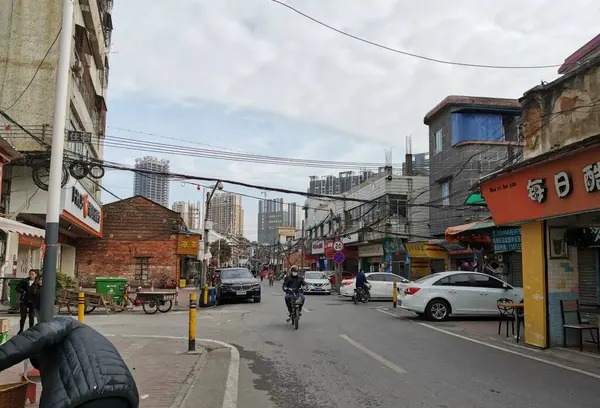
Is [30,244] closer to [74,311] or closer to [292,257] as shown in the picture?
[74,311]

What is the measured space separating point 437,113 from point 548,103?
18.2 metres

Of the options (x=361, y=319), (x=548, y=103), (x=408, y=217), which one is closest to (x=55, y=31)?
(x=361, y=319)

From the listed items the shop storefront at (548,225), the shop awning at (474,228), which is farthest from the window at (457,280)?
the shop storefront at (548,225)

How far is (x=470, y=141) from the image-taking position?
84.7 feet

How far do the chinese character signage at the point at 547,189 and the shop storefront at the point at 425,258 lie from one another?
16.9 meters

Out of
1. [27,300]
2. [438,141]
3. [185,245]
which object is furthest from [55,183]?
[185,245]

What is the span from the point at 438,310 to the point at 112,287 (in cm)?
1221

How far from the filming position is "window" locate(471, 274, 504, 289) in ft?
50.4

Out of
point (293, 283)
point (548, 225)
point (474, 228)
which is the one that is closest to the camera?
point (548, 225)

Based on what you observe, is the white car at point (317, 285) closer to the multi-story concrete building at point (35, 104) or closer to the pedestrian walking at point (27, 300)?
the multi-story concrete building at point (35, 104)

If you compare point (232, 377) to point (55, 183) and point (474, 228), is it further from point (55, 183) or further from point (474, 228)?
point (474, 228)

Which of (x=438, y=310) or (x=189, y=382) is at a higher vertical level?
(x=438, y=310)

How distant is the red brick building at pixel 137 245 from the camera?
35.8 metres

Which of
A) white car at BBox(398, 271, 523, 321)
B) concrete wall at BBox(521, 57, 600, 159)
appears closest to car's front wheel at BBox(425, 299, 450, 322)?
white car at BBox(398, 271, 523, 321)
